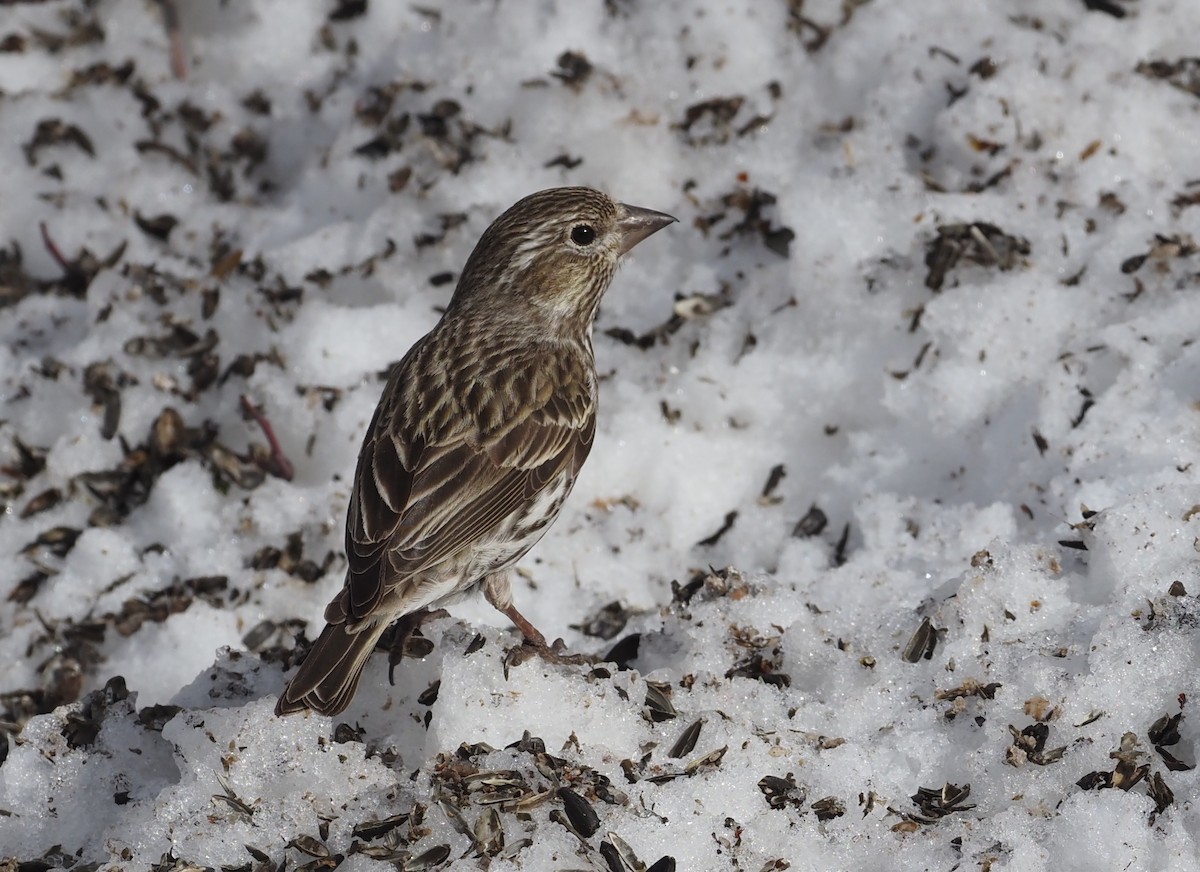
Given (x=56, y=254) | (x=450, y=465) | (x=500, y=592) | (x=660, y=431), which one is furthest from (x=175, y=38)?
(x=500, y=592)

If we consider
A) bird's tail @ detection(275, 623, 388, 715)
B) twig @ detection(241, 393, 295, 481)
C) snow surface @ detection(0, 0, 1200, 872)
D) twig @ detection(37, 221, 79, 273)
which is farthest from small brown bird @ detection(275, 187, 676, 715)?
twig @ detection(37, 221, 79, 273)

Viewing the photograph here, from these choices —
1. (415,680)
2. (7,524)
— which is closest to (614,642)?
(415,680)

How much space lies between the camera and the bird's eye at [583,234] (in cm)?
586

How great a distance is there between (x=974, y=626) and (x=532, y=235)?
7.66 feet

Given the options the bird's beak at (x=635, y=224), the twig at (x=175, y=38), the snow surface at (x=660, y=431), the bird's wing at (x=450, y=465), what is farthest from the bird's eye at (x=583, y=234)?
the twig at (x=175, y=38)

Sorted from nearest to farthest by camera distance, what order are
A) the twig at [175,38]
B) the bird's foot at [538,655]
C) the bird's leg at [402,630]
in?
the bird's foot at [538,655] → the bird's leg at [402,630] → the twig at [175,38]

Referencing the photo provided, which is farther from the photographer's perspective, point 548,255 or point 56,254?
point 56,254

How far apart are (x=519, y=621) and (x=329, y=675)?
0.96 metres

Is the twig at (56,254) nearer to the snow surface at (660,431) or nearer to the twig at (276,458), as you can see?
the snow surface at (660,431)

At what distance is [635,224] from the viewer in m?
5.99

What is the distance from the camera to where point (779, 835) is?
4152 mm

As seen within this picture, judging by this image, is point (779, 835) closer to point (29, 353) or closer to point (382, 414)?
point (382, 414)

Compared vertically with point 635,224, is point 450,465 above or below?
below

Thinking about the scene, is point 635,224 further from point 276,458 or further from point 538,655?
point 538,655
